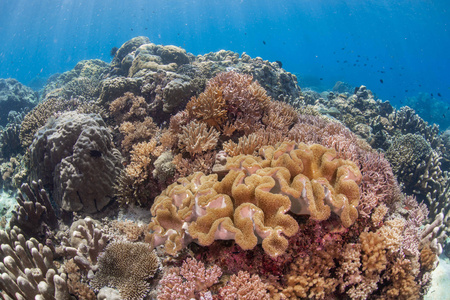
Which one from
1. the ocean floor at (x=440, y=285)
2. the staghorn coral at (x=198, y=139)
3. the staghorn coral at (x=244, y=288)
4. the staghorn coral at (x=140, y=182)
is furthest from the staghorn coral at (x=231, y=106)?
the ocean floor at (x=440, y=285)

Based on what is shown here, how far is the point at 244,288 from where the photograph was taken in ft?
7.82

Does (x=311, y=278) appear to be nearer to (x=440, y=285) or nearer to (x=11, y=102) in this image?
(x=440, y=285)

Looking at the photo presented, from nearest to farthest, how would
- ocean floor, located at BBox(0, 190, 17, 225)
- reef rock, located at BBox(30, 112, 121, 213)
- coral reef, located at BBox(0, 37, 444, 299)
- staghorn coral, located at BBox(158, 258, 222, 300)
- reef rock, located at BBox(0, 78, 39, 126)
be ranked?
staghorn coral, located at BBox(158, 258, 222, 300), coral reef, located at BBox(0, 37, 444, 299), reef rock, located at BBox(30, 112, 121, 213), ocean floor, located at BBox(0, 190, 17, 225), reef rock, located at BBox(0, 78, 39, 126)

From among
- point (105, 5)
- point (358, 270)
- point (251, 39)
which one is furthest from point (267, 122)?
point (251, 39)

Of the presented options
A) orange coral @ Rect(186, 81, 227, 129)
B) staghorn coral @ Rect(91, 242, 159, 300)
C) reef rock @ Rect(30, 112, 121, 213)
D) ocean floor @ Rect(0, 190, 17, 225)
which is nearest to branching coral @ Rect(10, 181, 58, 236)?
reef rock @ Rect(30, 112, 121, 213)

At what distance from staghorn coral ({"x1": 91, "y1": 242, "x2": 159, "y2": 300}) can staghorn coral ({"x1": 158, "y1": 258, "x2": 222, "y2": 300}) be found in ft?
1.82

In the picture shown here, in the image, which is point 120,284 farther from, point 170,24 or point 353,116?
point 170,24

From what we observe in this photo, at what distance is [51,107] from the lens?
8711 mm

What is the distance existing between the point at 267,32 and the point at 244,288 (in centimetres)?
21004

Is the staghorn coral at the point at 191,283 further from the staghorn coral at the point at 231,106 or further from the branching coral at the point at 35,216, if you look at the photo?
the branching coral at the point at 35,216

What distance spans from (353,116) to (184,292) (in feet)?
49.8

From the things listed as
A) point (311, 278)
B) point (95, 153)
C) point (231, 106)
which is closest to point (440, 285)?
point (311, 278)

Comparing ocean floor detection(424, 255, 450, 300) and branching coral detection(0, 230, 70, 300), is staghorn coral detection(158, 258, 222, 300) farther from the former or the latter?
ocean floor detection(424, 255, 450, 300)

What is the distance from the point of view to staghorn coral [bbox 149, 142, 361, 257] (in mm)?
2420
